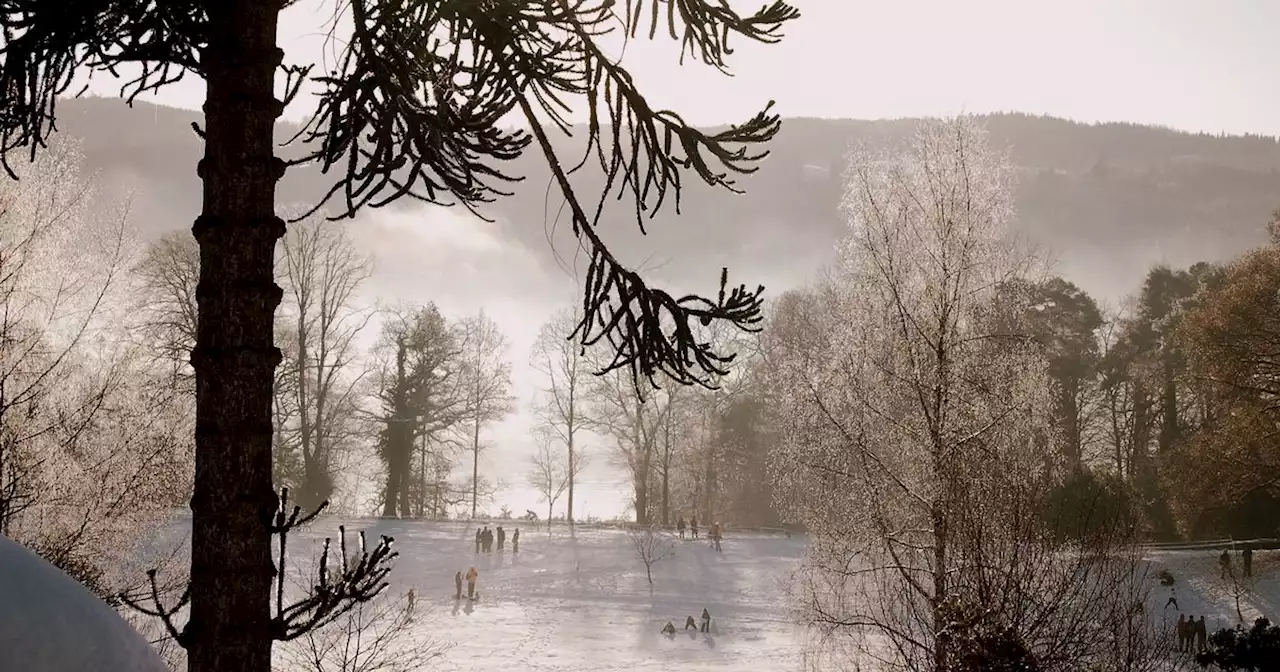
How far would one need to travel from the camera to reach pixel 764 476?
47688 mm

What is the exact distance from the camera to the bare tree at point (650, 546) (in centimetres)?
3169

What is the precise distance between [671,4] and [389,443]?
41.0m

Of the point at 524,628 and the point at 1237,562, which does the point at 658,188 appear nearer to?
the point at 524,628

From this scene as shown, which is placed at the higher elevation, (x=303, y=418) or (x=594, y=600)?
(x=303, y=418)

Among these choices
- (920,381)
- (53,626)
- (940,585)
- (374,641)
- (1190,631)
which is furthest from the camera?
(1190,631)

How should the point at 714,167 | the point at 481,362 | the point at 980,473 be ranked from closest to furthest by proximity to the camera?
1. the point at 714,167
2. the point at 980,473
3. the point at 481,362

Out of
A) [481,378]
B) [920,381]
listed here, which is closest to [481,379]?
[481,378]

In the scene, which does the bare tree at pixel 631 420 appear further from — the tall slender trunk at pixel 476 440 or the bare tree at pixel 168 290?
the bare tree at pixel 168 290

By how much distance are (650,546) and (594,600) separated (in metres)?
3.75

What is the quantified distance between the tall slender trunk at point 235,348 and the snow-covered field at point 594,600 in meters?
12.6

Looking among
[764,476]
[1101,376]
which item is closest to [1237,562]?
[1101,376]

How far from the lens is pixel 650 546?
31875 millimetres

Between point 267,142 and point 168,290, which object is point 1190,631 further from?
point 168,290

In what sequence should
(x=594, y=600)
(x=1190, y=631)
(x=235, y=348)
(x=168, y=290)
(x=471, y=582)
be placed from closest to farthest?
1. (x=235, y=348)
2. (x=1190, y=631)
3. (x=471, y=582)
4. (x=594, y=600)
5. (x=168, y=290)
